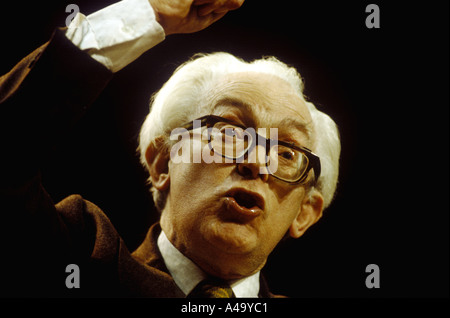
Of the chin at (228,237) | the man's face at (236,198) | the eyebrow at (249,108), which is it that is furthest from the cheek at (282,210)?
the eyebrow at (249,108)

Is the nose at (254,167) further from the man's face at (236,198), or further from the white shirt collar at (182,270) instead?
the white shirt collar at (182,270)

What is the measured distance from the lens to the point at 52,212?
4.15 feet

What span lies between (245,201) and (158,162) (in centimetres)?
40

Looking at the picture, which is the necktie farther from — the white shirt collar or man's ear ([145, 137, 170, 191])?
man's ear ([145, 137, 170, 191])

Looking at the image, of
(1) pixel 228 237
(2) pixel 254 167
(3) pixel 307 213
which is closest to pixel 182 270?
(1) pixel 228 237

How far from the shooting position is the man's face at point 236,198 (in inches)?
58.7

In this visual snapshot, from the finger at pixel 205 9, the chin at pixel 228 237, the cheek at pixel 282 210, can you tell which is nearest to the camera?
the finger at pixel 205 9

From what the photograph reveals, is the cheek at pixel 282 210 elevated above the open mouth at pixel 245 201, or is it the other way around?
the open mouth at pixel 245 201

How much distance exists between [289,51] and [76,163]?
1.08 meters

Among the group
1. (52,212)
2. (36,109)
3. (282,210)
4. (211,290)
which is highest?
(36,109)

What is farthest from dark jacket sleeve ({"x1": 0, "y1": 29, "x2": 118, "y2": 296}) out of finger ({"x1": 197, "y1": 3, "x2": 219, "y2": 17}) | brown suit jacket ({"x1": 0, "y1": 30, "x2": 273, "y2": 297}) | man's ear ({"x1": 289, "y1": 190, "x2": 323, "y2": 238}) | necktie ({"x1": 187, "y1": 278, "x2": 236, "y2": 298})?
man's ear ({"x1": 289, "y1": 190, "x2": 323, "y2": 238})

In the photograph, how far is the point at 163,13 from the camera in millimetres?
1243

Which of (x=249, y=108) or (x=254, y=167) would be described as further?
(x=249, y=108)

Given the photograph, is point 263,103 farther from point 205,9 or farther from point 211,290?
point 211,290
